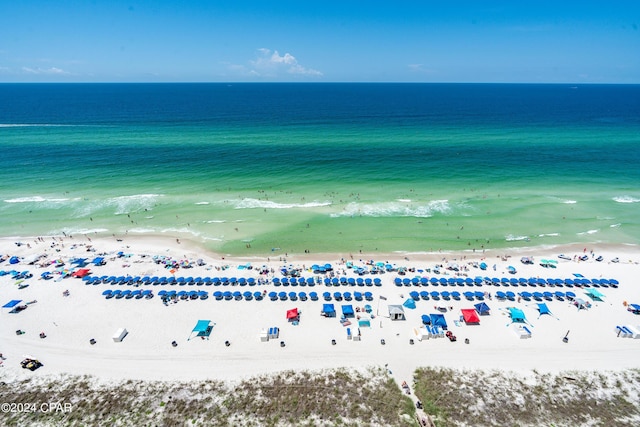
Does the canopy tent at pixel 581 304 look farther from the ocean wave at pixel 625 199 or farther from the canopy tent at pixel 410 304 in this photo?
the ocean wave at pixel 625 199

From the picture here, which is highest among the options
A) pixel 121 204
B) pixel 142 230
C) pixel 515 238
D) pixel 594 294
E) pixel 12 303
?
pixel 515 238

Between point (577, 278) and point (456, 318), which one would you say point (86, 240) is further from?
point (577, 278)

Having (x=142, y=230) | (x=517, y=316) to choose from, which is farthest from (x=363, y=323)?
(x=142, y=230)

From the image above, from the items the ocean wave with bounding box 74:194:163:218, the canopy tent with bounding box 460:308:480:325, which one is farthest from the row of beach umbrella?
the ocean wave with bounding box 74:194:163:218

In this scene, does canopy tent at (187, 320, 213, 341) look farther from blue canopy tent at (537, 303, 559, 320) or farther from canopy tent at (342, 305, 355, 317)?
blue canopy tent at (537, 303, 559, 320)

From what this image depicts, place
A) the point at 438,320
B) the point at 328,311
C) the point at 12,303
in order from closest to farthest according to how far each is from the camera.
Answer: the point at 438,320, the point at 328,311, the point at 12,303

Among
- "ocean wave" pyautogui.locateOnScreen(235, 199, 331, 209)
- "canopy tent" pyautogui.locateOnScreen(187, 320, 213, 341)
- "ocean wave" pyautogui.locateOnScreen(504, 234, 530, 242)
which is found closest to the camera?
"canopy tent" pyautogui.locateOnScreen(187, 320, 213, 341)

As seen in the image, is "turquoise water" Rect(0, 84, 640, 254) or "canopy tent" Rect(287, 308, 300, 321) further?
"turquoise water" Rect(0, 84, 640, 254)

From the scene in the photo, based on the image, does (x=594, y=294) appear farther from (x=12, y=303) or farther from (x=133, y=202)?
(x=133, y=202)
